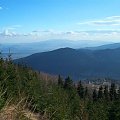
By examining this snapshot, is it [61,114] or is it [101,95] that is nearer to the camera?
[61,114]

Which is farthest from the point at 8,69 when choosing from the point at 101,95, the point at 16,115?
the point at 101,95

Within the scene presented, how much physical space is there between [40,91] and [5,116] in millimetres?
49374

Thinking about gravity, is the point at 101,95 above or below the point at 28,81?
below

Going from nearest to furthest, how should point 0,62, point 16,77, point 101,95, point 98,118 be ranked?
point 0,62 < point 16,77 < point 98,118 < point 101,95

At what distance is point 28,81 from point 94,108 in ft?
74.8

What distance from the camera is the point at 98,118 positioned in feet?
221

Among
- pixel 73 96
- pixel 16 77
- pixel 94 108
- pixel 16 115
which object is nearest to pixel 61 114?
pixel 16 77

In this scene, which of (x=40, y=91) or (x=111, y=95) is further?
(x=111, y=95)

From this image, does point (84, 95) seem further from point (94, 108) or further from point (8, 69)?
point (8, 69)

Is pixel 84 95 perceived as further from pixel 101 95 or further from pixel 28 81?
pixel 28 81

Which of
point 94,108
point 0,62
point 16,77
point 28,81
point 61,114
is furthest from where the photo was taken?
point 94,108

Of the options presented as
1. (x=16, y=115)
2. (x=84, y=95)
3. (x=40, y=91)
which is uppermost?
(x=16, y=115)

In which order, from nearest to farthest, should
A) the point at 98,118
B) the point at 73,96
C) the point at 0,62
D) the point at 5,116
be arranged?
the point at 5,116
the point at 0,62
the point at 98,118
the point at 73,96

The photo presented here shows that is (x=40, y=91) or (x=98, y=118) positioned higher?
(x=40, y=91)
